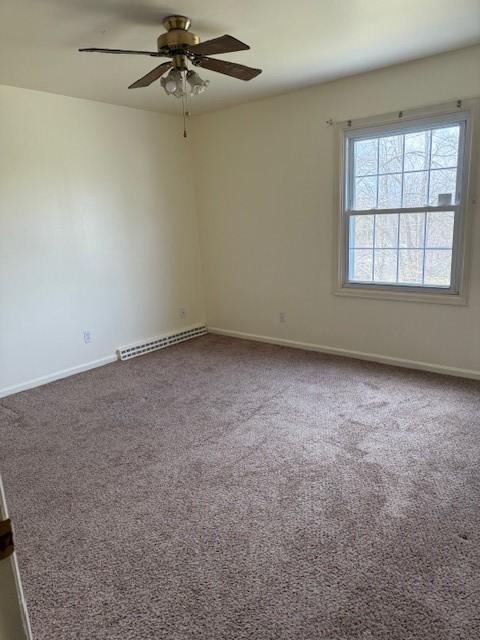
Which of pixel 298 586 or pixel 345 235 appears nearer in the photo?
pixel 298 586

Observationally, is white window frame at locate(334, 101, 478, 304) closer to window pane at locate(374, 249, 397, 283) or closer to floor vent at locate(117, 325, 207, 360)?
window pane at locate(374, 249, 397, 283)

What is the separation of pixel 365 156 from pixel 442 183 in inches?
28.6

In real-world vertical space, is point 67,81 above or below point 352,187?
above

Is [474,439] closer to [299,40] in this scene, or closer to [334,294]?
[334,294]

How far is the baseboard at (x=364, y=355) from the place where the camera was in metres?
3.58

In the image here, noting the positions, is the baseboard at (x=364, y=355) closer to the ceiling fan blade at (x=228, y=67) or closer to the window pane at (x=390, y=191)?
the window pane at (x=390, y=191)

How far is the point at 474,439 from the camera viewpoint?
2605 mm

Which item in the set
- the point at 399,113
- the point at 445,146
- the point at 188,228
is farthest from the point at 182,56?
the point at 188,228

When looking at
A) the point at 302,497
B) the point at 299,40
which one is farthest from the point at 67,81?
the point at 302,497

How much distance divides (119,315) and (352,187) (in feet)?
8.62

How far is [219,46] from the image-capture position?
2232mm

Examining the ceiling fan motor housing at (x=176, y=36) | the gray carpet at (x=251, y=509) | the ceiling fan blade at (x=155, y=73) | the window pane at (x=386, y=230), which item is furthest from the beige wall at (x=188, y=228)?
the ceiling fan motor housing at (x=176, y=36)

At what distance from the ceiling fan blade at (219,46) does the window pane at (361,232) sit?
2.06 meters

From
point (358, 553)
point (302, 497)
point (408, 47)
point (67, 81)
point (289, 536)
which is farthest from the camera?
point (67, 81)
